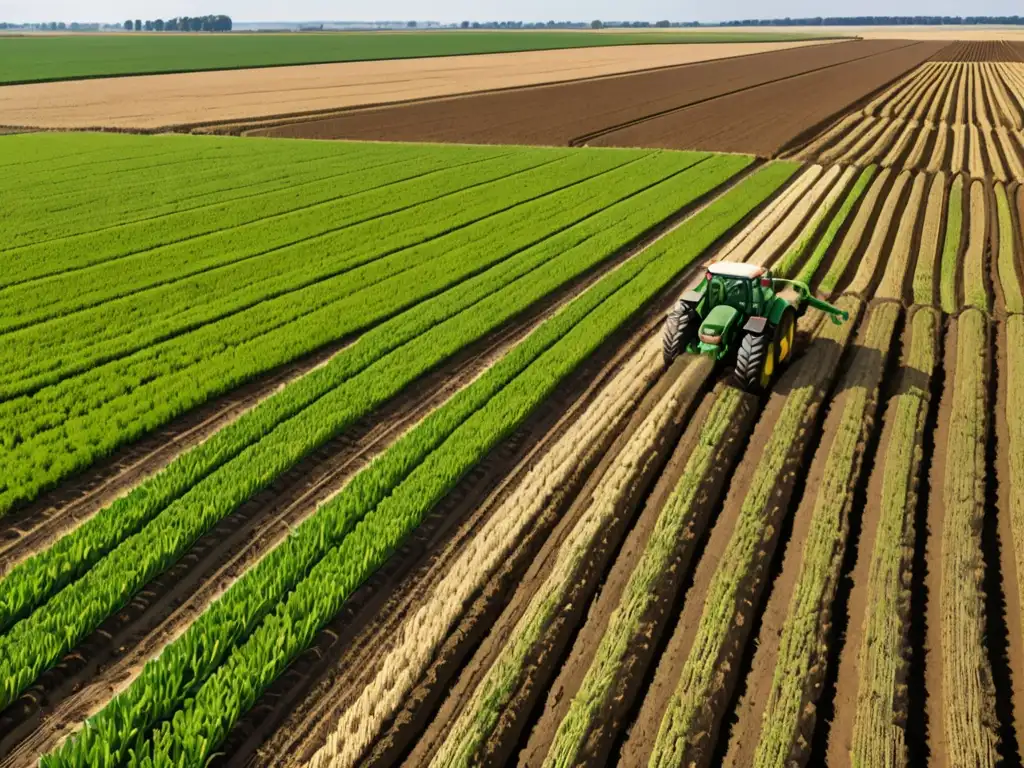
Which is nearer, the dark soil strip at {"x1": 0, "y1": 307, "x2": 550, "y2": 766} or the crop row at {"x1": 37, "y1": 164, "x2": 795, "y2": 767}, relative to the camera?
the crop row at {"x1": 37, "y1": 164, "x2": 795, "y2": 767}

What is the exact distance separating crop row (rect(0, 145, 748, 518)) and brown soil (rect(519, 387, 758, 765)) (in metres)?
6.44

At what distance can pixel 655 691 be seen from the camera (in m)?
5.73

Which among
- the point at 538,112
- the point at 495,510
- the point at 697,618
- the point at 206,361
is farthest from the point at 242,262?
the point at 538,112

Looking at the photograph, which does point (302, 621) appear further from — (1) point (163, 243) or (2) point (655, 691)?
(1) point (163, 243)

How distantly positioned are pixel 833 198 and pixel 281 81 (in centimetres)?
5326

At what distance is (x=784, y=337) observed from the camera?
10.9m

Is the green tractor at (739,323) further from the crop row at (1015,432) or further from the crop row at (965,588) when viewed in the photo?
the crop row at (1015,432)

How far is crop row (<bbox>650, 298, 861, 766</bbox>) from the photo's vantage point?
533 cm

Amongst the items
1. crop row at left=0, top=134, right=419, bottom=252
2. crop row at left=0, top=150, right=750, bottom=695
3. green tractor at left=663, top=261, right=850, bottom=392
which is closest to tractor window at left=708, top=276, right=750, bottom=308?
green tractor at left=663, top=261, right=850, bottom=392

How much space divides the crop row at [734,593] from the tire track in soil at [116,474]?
6.58 metres

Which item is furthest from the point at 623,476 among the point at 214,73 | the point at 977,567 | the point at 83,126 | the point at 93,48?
the point at 93,48

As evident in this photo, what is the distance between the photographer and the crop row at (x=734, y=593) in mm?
5328

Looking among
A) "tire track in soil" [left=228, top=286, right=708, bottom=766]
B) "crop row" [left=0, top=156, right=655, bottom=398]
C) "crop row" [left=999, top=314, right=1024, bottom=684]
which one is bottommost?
"tire track in soil" [left=228, top=286, right=708, bottom=766]

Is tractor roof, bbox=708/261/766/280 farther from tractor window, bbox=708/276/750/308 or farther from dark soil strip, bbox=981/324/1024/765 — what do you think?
dark soil strip, bbox=981/324/1024/765
